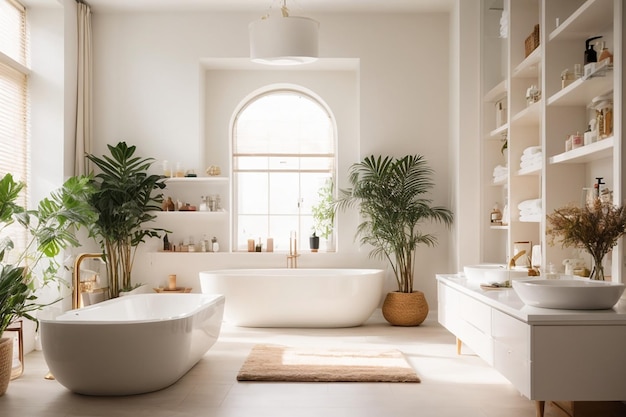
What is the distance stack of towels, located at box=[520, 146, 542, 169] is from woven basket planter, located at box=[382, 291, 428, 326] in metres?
1.99

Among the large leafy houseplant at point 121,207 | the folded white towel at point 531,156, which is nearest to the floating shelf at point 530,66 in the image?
the folded white towel at point 531,156

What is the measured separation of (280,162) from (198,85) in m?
1.32

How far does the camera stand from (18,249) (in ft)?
18.4

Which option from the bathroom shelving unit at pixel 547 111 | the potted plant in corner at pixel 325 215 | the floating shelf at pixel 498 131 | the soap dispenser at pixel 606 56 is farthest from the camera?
the potted plant in corner at pixel 325 215

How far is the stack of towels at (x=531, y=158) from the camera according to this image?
4.66 m

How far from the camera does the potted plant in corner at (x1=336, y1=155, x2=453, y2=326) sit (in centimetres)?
650

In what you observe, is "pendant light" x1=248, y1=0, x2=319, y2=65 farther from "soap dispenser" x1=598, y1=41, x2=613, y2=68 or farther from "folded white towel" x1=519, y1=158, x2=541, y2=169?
"soap dispenser" x1=598, y1=41, x2=613, y2=68

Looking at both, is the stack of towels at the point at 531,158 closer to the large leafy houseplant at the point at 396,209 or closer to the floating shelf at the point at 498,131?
the floating shelf at the point at 498,131

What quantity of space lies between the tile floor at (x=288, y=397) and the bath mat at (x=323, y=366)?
0.09 m

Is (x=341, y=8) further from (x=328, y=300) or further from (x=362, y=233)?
(x=328, y=300)

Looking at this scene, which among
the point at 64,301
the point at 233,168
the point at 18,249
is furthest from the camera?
the point at 233,168

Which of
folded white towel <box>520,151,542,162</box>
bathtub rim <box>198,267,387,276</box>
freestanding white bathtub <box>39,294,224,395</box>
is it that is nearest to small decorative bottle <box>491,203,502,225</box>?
folded white towel <box>520,151,542,162</box>

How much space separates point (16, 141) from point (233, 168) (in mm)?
2465

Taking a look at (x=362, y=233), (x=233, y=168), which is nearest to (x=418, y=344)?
(x=362, y=233)
